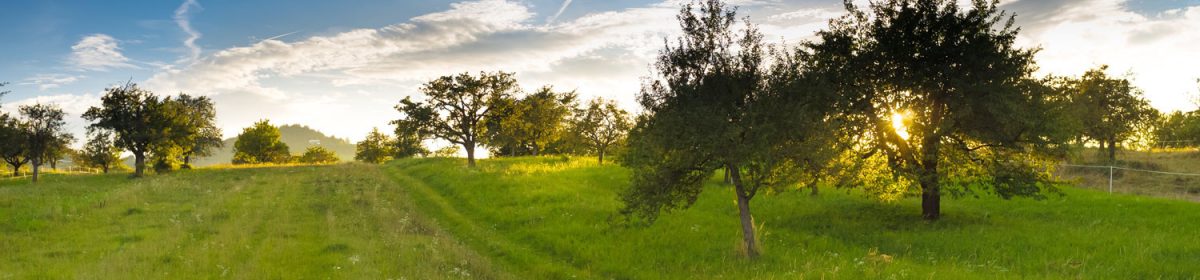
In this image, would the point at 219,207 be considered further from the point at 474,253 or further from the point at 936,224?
the point at 936,224

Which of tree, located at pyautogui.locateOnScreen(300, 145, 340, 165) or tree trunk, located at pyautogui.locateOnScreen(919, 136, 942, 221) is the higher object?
tree, located at pyautogui.locateOnScreen(300, 145, 340, 165)

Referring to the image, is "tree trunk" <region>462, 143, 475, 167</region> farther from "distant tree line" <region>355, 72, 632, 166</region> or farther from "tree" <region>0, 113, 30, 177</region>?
"tree" <region>0, 113, 30, 177</region>

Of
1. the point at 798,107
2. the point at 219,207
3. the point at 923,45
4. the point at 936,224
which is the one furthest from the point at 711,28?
the point at 219,207

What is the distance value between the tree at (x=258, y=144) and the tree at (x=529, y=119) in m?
69.7

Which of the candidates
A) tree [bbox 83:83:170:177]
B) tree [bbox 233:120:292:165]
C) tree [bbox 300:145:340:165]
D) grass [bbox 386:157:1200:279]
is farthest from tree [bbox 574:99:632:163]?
tree [bbox 300:145:340:165]

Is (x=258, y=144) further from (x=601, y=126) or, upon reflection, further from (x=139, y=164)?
(x=601, y=126)

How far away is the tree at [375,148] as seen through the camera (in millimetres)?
134250

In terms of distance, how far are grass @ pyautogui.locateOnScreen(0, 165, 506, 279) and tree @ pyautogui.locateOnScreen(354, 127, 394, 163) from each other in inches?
4197

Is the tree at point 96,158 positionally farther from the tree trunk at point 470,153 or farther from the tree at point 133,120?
the tree trunk at point 470,153

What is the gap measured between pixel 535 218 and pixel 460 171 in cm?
2224

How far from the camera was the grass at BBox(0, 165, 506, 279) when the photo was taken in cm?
1445

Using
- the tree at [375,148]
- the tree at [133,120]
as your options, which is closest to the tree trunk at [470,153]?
the tree at [133,120]

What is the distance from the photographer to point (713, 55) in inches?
635

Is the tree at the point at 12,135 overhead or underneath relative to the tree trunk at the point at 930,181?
overhead
